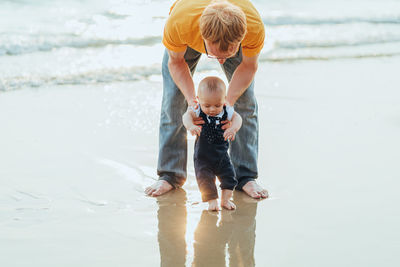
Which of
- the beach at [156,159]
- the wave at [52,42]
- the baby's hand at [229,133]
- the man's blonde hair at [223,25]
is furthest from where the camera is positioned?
the wave at [52,42]

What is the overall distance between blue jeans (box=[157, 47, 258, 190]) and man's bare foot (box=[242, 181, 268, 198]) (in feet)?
0.13

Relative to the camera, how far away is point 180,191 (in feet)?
11.5

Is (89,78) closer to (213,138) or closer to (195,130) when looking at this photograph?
(213,138)

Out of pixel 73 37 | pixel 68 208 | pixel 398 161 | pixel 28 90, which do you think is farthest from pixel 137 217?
pixel 73 37

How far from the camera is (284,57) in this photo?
24.5ft

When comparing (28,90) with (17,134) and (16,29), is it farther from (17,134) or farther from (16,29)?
(16,29)

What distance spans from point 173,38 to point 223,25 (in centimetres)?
48

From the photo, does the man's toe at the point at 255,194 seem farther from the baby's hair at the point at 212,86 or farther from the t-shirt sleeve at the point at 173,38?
the t-shirt sleeve at the point at 173,38

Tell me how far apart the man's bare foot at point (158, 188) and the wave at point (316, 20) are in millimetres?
6996

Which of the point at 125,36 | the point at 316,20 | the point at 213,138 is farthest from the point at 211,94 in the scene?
the point at 316,20

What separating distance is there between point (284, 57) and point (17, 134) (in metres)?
4.18

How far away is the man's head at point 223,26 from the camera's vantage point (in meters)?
2.51

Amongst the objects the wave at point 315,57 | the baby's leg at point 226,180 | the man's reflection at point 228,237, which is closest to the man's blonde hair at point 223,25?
the baby's leg at point 226,180

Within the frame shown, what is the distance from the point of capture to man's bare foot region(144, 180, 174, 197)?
3.41 m
